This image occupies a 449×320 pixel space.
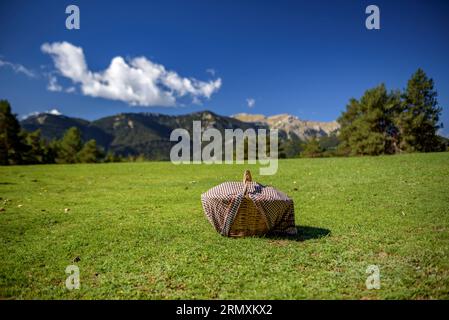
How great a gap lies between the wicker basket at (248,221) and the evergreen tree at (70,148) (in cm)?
9442

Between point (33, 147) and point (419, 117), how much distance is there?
305 feet

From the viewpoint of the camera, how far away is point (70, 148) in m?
94.0

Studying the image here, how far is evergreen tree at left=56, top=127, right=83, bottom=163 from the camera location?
307 feet

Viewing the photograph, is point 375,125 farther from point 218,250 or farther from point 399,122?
point 218,250

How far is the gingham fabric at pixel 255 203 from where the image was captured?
30.6 ft

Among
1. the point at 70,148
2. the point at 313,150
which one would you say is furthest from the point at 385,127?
the point at 70,148

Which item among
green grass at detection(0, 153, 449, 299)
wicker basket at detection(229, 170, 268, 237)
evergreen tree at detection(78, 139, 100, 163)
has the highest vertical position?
evergreen tree at detection(78, 139, 100, 163)

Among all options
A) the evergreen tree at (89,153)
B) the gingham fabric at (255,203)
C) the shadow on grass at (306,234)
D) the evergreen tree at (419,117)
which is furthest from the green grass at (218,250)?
the evergreen tree at (89,153)

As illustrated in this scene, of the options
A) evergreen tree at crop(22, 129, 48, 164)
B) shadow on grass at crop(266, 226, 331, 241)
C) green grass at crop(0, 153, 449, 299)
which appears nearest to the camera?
green grass at crop(0, 153, 449, 299)

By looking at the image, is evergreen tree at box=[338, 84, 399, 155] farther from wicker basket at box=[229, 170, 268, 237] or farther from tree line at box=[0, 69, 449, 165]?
wicker basket at box=[229, 170, 268, 237]

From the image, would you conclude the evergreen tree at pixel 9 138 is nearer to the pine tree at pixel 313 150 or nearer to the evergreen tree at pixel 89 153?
the evergreen tree at pixel 89 153

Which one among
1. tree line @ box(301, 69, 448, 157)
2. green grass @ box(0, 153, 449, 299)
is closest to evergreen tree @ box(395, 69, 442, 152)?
tree line @ box(301, 69, 448, 157)
